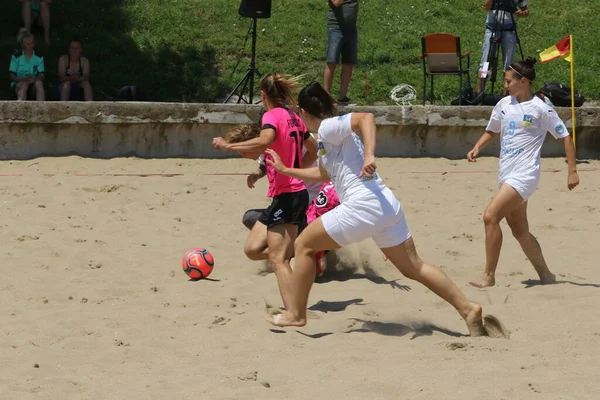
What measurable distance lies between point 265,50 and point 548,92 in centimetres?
447

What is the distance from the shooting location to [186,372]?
5.56 m

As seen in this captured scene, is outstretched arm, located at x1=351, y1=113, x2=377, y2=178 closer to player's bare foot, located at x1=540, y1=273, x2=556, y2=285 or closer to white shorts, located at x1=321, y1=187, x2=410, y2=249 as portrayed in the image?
white shorts, located at x1=321, y1=187, x2=410, y2=249

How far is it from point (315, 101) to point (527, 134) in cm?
207

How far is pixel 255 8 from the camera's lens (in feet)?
41.9

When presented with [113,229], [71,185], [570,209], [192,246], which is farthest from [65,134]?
[570,209]

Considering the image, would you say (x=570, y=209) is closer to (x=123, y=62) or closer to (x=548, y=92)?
(x=548, y=92)

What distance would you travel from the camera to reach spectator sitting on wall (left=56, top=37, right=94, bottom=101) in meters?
13.0

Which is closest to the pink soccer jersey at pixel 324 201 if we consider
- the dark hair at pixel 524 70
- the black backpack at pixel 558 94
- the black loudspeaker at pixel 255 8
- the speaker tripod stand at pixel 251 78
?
the dark hair at pixel 524 70

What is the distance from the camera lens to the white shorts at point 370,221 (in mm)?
6008

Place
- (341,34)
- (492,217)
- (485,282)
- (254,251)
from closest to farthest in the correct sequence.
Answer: (254,251) < (492,217) < (485,282) < (341,34)

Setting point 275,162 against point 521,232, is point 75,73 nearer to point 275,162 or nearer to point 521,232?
point 521,232

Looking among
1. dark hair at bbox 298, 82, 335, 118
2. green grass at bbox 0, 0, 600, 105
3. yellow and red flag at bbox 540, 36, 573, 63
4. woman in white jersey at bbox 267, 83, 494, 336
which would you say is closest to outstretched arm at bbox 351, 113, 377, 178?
woman in white jersey at bbox 267, 83, 494, 336

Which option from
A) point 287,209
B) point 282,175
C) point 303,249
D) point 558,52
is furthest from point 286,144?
point 558,52

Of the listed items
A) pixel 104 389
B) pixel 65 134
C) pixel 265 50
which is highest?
pixel 265 50
